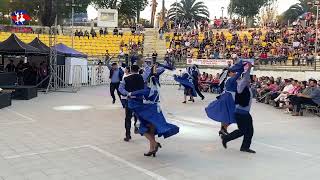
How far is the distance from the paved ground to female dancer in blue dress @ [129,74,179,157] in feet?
1.35

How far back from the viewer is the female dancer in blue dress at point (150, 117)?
26.8ft

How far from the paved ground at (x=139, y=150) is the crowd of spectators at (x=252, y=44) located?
1403 cm

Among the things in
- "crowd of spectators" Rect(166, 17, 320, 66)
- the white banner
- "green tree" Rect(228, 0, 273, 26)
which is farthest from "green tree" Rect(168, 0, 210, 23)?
the white banner

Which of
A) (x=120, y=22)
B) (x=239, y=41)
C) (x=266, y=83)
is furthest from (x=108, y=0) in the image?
(x=266, y=83)

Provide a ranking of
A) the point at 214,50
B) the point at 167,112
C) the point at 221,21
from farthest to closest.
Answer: the point at 221,21 < the point at 214,50 < the point at 167,112

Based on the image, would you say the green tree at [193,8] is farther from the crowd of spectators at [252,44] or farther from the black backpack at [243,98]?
the black backpack at [243,98]

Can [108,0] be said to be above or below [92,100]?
above

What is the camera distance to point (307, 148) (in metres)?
9.45

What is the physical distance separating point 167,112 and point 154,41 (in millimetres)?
26965

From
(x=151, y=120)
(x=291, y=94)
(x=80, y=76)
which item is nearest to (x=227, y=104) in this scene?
(x=151, y=120)

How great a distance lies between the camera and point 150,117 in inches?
322

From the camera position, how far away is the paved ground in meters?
7.25

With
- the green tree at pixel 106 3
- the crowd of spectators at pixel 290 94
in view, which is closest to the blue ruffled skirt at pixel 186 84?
the crowd of spectators at pixel 290 94

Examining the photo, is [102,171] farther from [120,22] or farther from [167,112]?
[120,22]
